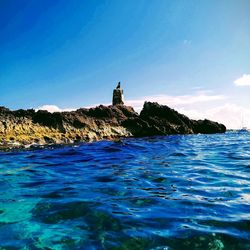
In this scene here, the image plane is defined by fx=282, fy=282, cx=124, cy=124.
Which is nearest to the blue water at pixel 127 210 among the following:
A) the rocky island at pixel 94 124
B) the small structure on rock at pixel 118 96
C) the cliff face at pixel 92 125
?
the rocky island at pixel 94 124

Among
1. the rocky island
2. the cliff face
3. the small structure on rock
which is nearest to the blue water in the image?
the rocky island

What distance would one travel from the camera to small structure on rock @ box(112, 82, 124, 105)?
6531 cm

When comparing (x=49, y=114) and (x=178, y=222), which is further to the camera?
(x=49, y=114)

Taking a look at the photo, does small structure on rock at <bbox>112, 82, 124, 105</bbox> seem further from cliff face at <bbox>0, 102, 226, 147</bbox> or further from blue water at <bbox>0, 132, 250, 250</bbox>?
blue water at <bbox>0, 132, 250, 250</bbox>

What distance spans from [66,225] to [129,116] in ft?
173

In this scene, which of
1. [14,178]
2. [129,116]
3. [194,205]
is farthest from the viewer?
[129,116]

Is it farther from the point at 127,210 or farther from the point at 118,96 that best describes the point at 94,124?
the point at 127,210

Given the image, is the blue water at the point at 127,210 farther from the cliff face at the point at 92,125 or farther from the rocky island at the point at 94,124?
the cliff face at the point at 92,125

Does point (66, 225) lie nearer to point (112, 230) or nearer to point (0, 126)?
point (112, 230)

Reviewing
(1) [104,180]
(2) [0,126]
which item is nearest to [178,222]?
(1) [104,180]

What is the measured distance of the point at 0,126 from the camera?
1308 inches

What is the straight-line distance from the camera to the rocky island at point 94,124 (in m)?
34.2

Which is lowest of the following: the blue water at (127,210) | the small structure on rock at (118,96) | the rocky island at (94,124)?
the blue water at (127,210)

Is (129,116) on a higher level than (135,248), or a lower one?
higher
